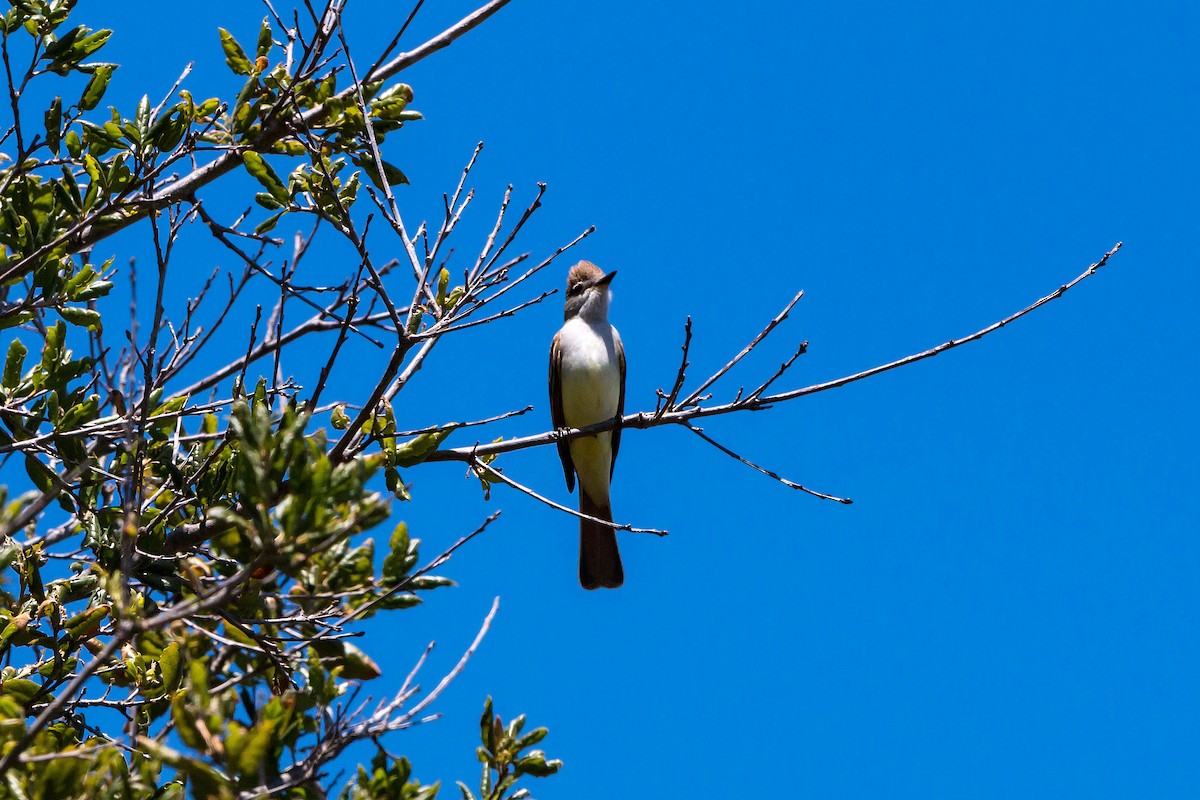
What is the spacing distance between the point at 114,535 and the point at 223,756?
196 cm

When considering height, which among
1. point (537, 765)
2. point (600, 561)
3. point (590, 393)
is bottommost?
point (537, 765)

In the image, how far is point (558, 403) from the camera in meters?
8.97

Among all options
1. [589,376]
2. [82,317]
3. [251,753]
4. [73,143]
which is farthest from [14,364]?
[589,376]

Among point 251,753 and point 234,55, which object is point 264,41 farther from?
point 251,753

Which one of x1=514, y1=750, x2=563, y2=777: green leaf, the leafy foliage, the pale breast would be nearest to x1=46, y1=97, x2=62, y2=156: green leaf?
the leafy foliage

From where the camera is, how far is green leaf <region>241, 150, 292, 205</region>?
4.86m

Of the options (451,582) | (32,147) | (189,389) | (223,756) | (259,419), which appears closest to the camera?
(223,756)

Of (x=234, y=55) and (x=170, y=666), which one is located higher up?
(x=234, y=55)

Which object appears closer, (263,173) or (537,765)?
(537,765)

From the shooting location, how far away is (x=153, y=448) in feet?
15.7

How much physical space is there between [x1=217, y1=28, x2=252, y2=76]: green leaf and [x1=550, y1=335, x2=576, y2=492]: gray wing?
13.4ft

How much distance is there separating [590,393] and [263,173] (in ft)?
13.5

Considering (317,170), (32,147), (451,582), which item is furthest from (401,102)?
(451,582)

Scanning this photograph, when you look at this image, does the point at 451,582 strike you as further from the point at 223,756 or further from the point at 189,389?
the point at 189,389
